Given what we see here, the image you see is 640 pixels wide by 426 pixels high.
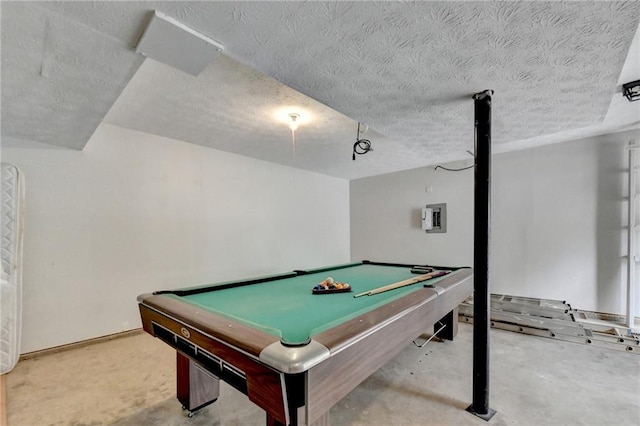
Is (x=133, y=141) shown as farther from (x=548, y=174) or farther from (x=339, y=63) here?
(x=548, y=174)

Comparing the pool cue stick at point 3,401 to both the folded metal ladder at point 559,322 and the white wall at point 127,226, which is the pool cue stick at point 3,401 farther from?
the folded metal ladder at point 559,322

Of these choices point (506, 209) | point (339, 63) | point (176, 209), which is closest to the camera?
point (339, 63)

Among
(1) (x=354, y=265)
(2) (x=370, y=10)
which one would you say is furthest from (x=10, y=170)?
(1) (x=354, y=265)

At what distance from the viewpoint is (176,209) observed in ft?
11.4

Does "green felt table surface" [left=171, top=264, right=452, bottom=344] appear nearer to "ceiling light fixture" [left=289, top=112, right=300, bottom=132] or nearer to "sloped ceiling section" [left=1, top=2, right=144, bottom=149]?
"sloped ceiling section" [left=1, top=2, right=144, bottom=149]

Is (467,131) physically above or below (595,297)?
above

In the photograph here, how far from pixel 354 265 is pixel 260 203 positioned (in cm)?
183

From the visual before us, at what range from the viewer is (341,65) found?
1.47 m

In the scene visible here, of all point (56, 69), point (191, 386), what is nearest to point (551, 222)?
point (191, 386)

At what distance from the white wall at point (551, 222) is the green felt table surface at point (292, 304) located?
2.66 metres

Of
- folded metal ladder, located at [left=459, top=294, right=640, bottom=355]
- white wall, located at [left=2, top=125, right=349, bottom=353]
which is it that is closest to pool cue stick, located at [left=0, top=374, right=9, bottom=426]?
white wall, located at [left=2, top=125, right=349, bottom=353]

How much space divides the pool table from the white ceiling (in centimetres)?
125

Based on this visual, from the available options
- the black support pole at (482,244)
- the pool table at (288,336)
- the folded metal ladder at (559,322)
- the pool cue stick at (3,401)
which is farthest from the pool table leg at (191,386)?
the folded metal ladder at (559,322)

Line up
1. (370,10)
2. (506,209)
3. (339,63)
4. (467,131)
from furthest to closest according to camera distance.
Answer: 1. (506,209)
2. (467,131)
3. (339,63)
4. (370,10)
